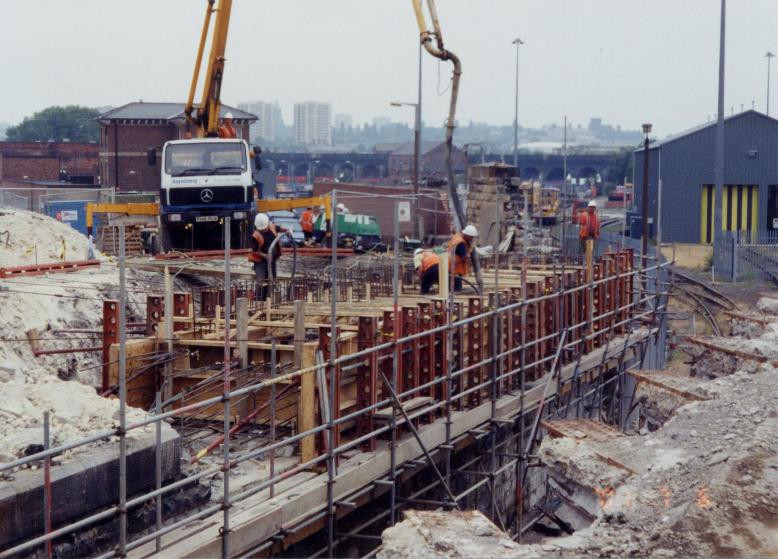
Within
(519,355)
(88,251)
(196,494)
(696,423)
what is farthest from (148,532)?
(88,251)

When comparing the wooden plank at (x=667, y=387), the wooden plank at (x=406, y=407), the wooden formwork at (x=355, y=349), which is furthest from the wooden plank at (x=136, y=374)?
the wooden plank at (x=667, y=387)

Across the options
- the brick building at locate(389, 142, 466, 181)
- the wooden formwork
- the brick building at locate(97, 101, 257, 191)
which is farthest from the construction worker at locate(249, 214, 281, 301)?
the brick building at locate(389, 142, 466, 181)

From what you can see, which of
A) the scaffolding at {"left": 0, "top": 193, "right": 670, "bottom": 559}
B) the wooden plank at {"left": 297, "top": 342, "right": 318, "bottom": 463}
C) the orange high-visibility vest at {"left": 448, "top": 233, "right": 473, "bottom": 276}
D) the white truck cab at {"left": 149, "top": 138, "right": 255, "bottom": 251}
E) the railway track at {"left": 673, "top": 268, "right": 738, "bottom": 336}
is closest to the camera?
the scaffolding at {"left": 0, "top": 193, "right": 670, "bottom": 559}

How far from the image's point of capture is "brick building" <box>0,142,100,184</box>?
66.0 meters

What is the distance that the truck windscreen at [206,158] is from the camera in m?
24.8

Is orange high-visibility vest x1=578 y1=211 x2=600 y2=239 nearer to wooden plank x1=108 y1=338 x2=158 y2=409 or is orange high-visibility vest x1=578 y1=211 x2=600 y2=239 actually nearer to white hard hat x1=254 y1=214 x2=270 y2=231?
white hard hat x1=254 y1=214 x2=270 y2=231

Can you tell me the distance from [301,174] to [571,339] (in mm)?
118019

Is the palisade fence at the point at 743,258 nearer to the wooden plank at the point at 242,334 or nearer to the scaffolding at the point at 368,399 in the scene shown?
the scaffolding at the point at 368,399

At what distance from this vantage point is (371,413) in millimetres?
12062

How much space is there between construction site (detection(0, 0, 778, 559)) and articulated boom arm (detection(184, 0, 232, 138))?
495 centimetres

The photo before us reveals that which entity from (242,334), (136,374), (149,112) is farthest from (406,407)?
(149,112)

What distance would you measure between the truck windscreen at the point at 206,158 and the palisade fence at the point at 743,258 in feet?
57.2

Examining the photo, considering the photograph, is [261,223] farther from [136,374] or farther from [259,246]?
[136,374]

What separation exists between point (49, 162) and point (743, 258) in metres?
45.2
